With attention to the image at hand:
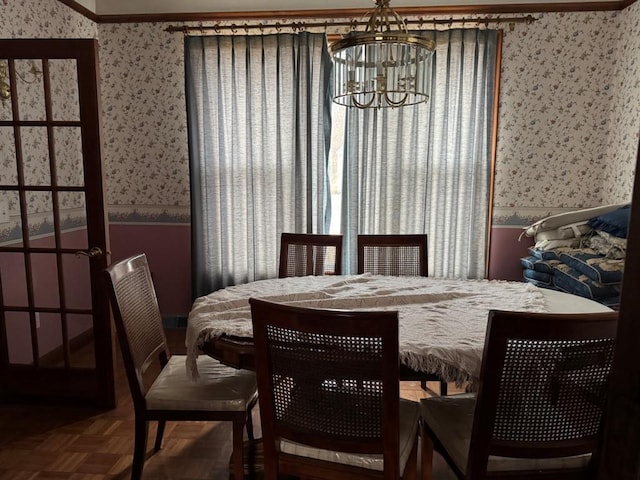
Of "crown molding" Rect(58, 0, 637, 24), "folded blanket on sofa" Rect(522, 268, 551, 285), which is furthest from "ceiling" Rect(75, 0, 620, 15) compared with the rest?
"folded blanket on sofa" Rect(522, 268, 551, 285)

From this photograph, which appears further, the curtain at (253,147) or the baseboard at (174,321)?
the baseboard at (174,321)

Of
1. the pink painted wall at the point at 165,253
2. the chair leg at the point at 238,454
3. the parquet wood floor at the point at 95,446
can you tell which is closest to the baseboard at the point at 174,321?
the pink painted wall at the point at 165,253

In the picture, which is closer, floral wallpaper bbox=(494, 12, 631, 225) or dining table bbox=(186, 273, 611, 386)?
dining table bbox=(186, 273, 611, 386)

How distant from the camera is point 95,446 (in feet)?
7.30

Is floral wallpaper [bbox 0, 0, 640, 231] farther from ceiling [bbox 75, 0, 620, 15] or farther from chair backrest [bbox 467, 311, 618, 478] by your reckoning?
chair backrest [bbox 467, 311, 618, 478]

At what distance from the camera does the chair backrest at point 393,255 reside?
2.74 m

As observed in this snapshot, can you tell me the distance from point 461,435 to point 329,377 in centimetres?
55

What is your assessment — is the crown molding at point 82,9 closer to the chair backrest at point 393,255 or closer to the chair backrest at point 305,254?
the chair backrest at point 305,254

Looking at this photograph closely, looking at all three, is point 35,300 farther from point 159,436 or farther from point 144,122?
point 144,122

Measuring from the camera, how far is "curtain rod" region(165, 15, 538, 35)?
10.9ft

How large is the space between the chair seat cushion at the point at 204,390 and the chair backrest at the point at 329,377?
1.39 ft

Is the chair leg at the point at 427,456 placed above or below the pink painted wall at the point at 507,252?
below

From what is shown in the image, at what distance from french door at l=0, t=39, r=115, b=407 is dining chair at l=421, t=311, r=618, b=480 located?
77.6 inches

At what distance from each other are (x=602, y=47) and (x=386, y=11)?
2.33 metres
